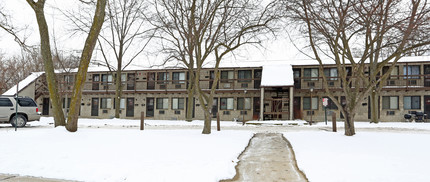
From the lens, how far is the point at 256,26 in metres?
13.3

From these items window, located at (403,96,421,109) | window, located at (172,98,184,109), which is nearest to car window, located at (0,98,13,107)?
window, located at (172,98,184,109)

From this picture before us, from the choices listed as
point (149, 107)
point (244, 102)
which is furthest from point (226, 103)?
point (149, 107)

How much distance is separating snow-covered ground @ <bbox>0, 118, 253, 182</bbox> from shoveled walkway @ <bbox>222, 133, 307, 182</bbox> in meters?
0.28

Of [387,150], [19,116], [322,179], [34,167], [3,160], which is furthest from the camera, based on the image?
[19,116]

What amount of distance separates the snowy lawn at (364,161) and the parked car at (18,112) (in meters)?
15.6

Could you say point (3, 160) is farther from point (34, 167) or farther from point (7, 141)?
point (7, 141)

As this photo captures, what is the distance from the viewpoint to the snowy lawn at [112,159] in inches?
239

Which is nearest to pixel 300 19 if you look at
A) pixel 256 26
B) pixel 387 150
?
pixel 256 26

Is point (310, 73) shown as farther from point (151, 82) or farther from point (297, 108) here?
point (151, 82)

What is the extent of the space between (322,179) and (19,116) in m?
17.7

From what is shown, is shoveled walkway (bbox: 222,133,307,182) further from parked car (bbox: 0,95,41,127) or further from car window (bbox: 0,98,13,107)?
car window (bbox: 0,98,13,107)

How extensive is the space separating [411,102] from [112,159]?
29087 millimetres

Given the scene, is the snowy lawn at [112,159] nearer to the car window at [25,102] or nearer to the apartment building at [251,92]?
the car window at [25,102]

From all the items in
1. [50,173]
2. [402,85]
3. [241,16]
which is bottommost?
[50,173]
